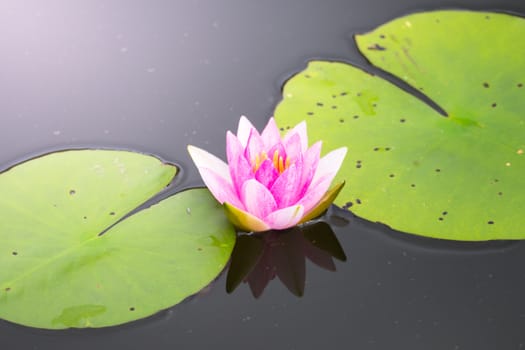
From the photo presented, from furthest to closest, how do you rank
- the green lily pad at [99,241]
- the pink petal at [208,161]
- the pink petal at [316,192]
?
the pink petal at [208,161] < the pink petal at [316,192] < the green lily pad at [99,241]

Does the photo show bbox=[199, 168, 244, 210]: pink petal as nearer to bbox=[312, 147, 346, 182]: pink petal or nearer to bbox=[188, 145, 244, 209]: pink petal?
bbox=[188, 145, 244, 209]: pink petal

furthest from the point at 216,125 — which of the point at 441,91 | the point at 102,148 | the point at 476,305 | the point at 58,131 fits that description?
the point at 476,305

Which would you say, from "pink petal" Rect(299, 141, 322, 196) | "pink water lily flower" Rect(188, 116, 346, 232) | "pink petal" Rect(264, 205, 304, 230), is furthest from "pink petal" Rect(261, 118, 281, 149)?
"pink petal" Rect(264, 205, 304, 230)

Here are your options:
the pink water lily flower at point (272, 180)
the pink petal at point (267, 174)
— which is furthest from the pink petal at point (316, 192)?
the pink petal at point (267, 174)

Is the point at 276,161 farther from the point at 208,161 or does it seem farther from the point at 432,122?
the point at 432,122

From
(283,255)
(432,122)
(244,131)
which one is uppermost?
(244,131)

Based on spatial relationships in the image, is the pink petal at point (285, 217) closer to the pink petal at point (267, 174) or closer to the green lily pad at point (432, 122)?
the pink petal at point (267, 174)

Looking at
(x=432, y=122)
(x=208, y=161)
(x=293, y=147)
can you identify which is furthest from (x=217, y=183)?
(x=432, y=122)
